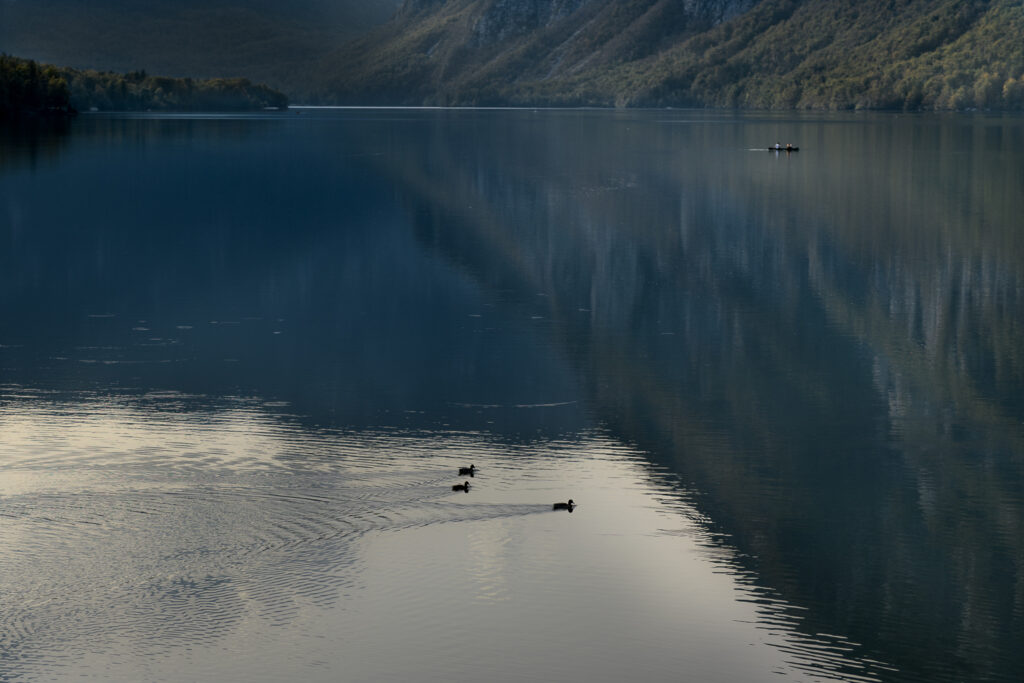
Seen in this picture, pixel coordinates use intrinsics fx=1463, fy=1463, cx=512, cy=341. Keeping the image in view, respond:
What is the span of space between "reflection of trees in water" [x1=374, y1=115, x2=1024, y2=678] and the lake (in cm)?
9

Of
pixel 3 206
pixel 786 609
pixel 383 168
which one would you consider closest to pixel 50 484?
pixel 786 609

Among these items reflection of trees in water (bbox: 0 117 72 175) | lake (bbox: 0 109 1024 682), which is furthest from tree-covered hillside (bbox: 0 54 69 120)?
lake (bbox: 0 109 1024 682)

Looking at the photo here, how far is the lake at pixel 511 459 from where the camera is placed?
15.1 m

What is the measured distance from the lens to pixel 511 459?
69.6ft

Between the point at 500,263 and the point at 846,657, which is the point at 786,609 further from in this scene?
the point at 500,263

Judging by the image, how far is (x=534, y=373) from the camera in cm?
2750

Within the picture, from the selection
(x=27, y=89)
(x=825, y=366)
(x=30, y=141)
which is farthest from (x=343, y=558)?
(x=27, y=89)

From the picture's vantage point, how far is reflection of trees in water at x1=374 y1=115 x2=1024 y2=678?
1695 cm

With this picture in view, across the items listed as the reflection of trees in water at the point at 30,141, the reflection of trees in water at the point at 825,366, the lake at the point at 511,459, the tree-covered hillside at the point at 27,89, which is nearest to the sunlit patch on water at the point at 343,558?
the lake at the point at 511,459

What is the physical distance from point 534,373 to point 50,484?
10.4 metres

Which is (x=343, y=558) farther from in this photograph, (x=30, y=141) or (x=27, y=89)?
(x=27, y=89)

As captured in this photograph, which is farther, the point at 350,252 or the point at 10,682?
the point at 350,252

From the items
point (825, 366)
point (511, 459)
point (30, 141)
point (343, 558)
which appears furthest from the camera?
point (30, 141)

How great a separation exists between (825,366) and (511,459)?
30.8 feet
